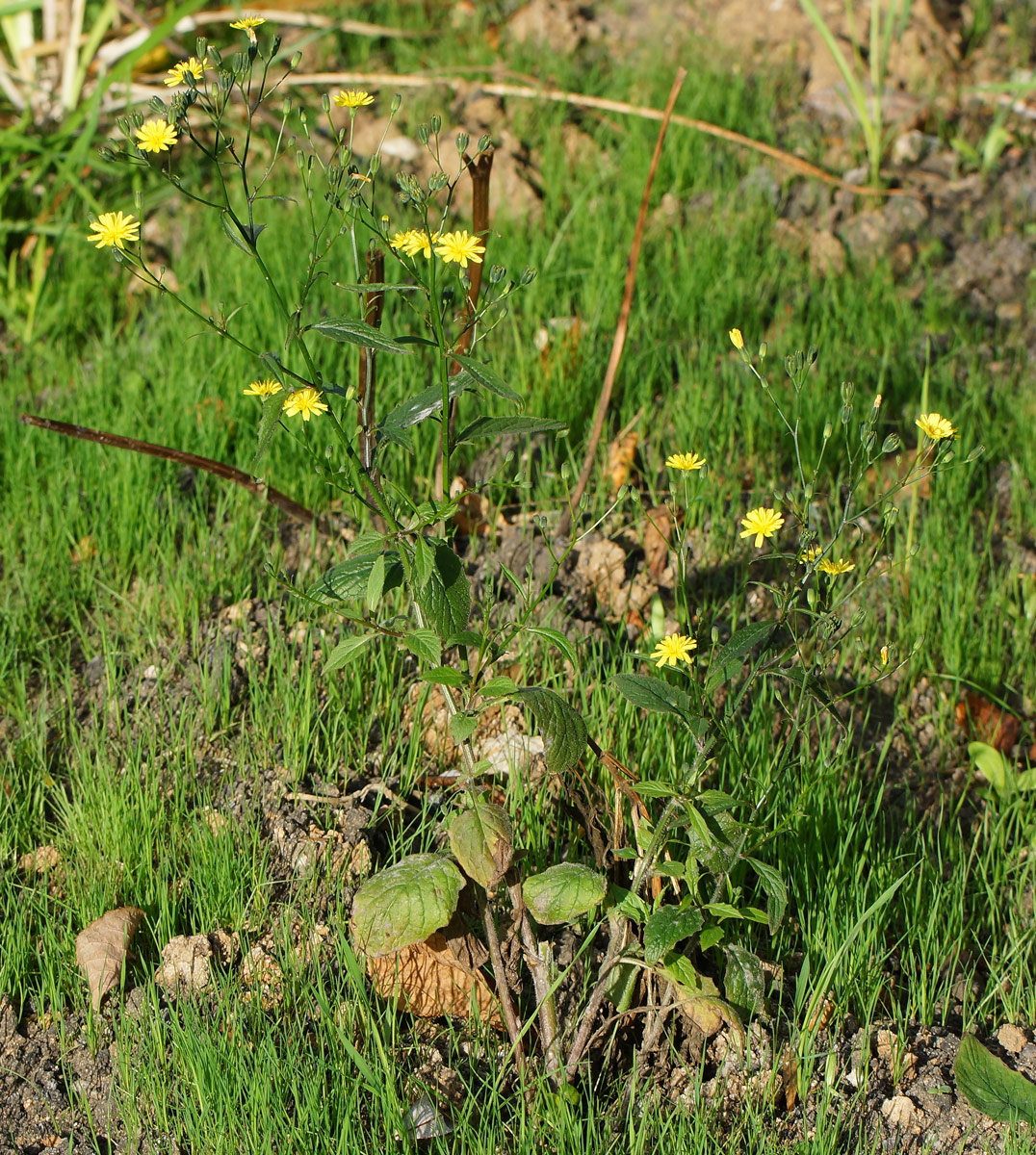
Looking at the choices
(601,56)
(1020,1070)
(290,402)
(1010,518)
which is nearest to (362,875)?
(290,402)

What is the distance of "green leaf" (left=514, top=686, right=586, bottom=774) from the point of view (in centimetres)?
142

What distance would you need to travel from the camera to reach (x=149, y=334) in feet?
9.89

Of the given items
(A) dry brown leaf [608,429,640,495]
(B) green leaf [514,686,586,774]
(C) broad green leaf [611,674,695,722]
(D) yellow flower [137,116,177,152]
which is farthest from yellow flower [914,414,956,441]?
(D) yellow flower [137,116,177,152]

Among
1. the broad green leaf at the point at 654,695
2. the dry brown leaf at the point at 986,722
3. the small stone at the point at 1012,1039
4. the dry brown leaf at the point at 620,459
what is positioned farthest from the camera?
the dry brown leaf at the point at 620,459

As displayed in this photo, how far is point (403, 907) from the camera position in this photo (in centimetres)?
148

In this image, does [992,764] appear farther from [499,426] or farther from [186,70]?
[186,70]

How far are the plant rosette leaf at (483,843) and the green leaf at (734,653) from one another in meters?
0.33

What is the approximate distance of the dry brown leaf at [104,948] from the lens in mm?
1718

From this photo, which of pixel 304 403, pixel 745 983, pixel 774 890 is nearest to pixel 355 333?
pixel 304 403

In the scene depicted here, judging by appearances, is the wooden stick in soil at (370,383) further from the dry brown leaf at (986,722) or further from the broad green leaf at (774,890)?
the dry brown leaf at (986,722)

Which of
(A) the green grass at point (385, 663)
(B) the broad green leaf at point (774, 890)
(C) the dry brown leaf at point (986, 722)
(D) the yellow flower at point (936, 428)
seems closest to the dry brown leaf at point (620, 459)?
(A) the green grass at point (385, 663)

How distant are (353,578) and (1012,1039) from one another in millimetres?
1210

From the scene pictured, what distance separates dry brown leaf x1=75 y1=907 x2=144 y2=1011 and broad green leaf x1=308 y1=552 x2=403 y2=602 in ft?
2.12

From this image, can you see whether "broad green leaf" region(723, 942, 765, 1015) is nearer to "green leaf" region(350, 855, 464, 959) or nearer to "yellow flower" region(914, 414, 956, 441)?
"green leaf" region(350, 855, 464, 959)
